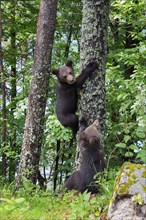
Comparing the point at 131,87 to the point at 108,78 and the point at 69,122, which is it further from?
the point at 69,122

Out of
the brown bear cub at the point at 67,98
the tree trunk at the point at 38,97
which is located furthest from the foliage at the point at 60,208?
the tree trunk at the point at 38,97

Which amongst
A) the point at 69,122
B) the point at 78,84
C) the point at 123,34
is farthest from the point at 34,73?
the point at 123,34

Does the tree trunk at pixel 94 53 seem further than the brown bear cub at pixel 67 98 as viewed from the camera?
No

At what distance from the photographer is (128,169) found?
11.3ft

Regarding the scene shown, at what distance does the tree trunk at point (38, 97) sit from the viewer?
23.5 ft

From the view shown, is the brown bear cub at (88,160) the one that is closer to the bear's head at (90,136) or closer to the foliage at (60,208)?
the bear's head at (90,136)

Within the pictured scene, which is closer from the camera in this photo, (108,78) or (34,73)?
(34,73)

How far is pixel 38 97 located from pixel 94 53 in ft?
7.34

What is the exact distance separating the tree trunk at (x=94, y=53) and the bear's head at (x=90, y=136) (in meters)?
0.15

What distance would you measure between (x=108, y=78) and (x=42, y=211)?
5000 mm

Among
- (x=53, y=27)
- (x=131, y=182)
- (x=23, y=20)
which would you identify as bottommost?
(x=131, y=182)

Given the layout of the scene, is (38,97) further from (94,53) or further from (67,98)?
(94,53)

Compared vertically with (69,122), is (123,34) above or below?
above

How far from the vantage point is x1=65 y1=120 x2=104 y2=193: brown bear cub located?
5.36 meters
